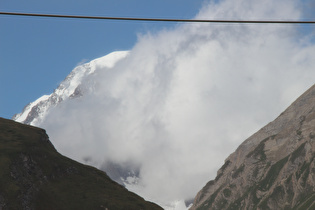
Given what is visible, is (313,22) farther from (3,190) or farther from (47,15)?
(3,190)

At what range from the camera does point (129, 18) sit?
1780 cm

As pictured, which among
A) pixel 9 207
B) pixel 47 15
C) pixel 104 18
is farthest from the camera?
pixel 9 207

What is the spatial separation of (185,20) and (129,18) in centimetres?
241

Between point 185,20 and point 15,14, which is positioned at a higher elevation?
point 15,14

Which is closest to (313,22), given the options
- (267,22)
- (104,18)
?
(267,22)

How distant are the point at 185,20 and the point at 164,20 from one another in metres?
1.11

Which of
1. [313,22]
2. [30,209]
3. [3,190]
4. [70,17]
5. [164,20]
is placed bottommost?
[313,22]

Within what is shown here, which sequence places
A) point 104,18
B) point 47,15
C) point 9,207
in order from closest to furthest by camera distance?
1. point 47,15
2. point 104,18
3. point 9,207

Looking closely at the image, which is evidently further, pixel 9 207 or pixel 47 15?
pixel 9 207

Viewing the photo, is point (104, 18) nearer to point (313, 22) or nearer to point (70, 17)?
point (70, 17)

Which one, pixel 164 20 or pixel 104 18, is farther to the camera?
pixel 104 18

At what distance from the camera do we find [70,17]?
17.8 meters

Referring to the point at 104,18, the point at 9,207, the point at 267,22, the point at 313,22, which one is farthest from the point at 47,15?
the point at 9,207

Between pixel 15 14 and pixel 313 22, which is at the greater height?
pixel 15 14
